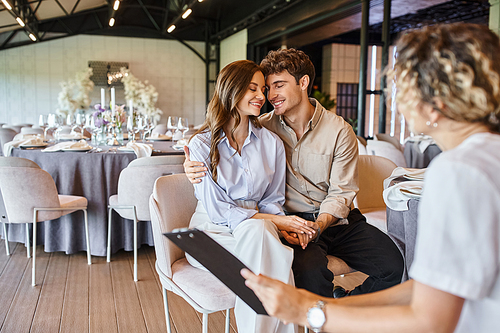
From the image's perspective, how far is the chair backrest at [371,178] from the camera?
2.78 m

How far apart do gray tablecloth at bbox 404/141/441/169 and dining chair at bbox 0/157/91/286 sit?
4330mm

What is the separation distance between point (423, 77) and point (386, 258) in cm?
128

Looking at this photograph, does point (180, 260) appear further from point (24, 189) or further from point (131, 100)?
point (131, 100)

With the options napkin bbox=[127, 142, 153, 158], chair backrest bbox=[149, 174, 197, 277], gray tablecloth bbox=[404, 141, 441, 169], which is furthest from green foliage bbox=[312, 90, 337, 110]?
chair backrest bbox=[149, 174, 197, 277]

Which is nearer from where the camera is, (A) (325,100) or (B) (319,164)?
(B) (319,164)

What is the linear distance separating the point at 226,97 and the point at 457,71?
1320 millimetres

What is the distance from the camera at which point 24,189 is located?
2977 millimetres

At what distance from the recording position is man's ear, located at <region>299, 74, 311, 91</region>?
2.24 m

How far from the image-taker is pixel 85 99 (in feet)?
32.3

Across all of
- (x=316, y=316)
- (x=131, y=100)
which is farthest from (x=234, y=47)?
(x=316, y=316)

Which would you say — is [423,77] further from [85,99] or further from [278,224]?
[85,99]

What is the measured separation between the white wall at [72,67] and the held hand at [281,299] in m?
12.1

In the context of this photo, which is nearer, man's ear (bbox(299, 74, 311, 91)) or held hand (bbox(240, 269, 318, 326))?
held hand (bbox(240, 269, 318, 326))

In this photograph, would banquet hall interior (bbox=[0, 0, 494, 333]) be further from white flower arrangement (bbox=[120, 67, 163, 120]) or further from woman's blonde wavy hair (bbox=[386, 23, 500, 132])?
woman's blonde wavy hair (bbox=[386, 23, 500, 132])
